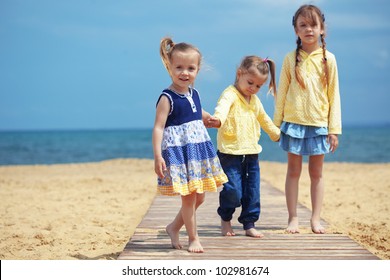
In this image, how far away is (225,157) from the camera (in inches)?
167

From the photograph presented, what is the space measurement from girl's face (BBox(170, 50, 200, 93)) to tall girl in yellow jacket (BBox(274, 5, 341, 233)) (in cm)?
116

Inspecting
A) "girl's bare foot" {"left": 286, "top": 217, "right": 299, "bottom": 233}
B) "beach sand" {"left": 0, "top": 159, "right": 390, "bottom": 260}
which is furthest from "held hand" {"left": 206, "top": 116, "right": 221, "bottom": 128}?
"beach sand" {"left": 0, "top": 159, "right": 390, "bottom": 260}

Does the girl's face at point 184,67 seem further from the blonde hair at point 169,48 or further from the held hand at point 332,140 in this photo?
the held hand at point 332,140

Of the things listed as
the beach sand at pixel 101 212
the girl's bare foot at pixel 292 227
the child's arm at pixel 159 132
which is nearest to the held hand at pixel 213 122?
the child's arm at pixel 159 132

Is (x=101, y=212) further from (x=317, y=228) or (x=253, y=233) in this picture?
(x=317, y=228)

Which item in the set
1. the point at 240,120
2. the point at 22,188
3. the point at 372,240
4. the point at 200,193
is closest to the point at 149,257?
the point at 200,193

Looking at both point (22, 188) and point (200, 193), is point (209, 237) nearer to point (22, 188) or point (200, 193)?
point (200, 193)

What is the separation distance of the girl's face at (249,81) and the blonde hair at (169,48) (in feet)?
2.27

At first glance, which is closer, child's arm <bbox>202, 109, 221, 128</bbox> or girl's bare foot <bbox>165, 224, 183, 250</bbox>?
girl's bare foot <bbox>165, 224, 183, 250</bbox>

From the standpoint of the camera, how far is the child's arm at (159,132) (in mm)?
3492

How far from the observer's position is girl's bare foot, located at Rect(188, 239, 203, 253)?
3667 millimetres

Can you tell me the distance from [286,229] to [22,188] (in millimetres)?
5835

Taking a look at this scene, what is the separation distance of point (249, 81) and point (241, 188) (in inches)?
34.9

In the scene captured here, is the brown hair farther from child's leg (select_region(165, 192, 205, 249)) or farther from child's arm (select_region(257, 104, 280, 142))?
child's leg (select_region(165, 192, 205, 249))
